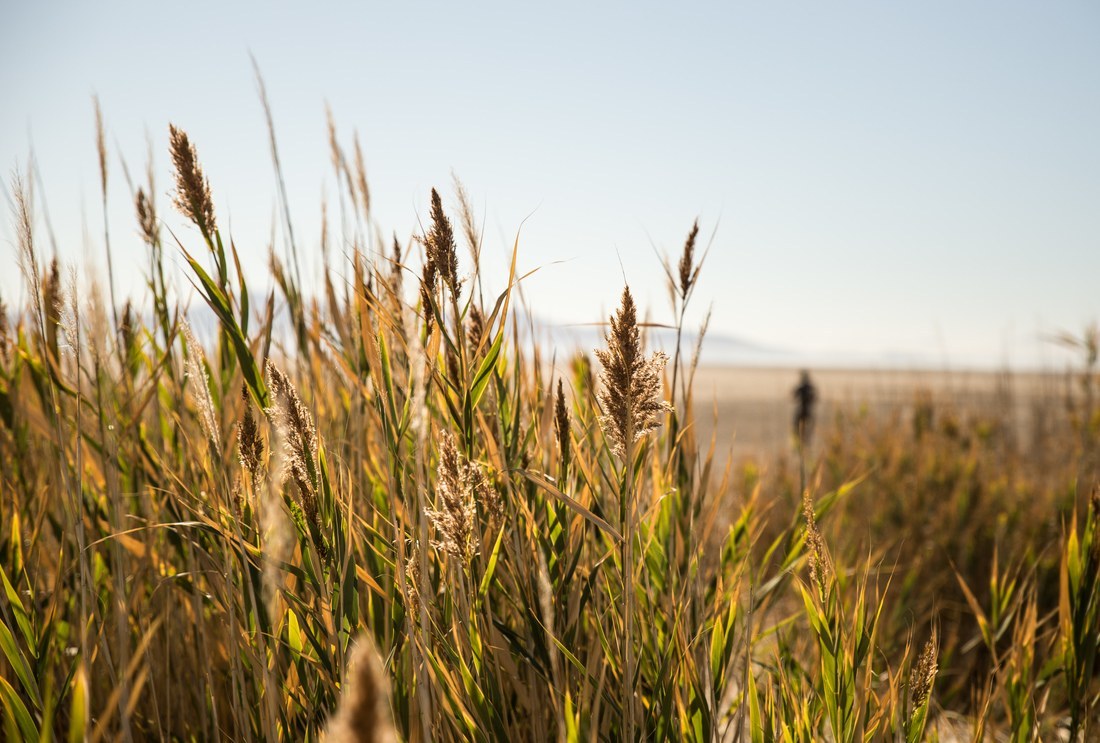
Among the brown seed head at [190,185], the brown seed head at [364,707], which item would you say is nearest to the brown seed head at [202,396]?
the brown seed head at [190,185]

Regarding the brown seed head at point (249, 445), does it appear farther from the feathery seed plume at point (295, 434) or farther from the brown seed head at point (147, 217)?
the brown seed head at point (147, 217)

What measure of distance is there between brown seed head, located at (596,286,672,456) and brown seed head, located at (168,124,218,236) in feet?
2.05

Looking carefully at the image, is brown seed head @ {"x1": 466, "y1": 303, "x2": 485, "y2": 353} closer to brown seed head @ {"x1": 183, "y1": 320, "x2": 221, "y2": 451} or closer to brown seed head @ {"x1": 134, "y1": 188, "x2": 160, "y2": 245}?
brown seed head @ {"x1": 183, "y1": 320, "x2": 221, "y2": 451}

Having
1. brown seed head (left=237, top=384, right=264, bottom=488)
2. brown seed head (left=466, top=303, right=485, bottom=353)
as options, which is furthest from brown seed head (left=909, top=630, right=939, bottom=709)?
brown seed head (left=237, top=384, right=264, bottom=488)

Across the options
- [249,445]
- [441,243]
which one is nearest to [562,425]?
[441,243]

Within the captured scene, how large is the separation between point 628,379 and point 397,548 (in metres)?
0.37

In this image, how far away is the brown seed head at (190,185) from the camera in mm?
985

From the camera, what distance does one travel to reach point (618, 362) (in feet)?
2.79

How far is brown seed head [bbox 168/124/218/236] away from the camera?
985 millimetres

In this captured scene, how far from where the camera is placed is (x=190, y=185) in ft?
3.32

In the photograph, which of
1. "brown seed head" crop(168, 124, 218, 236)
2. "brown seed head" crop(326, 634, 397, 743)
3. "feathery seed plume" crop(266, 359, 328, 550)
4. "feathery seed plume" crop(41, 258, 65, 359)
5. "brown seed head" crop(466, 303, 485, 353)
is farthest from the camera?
"feathery seed plume" crop(41, 258, 65, 359)

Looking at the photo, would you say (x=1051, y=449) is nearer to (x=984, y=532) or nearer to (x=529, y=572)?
(x=984, y=532)

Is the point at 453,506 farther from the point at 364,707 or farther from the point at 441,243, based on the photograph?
the point at 364,707

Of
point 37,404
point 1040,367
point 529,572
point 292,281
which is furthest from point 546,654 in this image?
point 1040,367
